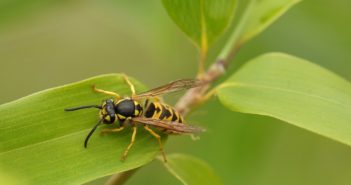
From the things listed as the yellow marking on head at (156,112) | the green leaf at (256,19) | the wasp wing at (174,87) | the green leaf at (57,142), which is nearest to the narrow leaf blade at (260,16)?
the green leaf at (256,19)

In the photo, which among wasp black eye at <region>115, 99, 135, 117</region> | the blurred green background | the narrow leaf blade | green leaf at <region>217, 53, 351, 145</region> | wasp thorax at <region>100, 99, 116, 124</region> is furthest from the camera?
the blurred green background

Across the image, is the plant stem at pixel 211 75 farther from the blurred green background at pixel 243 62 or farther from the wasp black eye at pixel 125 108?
the blurred green background at pixel 243 62

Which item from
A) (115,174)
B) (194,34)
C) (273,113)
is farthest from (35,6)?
(273,113)

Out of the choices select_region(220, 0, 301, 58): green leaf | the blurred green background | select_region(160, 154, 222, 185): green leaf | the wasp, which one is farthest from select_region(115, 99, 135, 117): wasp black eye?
the blurred green background

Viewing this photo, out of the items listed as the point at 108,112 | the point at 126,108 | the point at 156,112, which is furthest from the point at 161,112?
the point at 108,112

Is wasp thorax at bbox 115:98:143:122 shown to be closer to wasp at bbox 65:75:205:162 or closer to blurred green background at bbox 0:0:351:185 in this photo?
wasp at bbox 65:75:205:162
